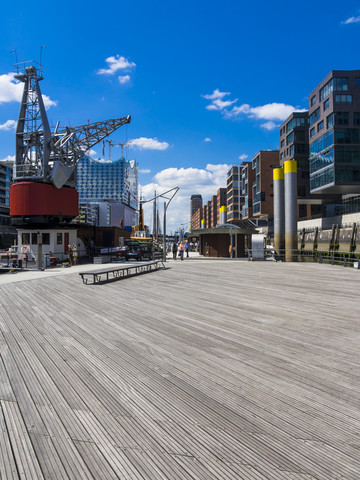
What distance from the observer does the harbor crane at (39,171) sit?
98.4 feet

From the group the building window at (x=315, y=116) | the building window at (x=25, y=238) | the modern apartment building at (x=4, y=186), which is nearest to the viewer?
the building window at (x=25, y=238)

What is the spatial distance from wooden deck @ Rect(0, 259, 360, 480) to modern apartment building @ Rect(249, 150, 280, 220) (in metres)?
64.1

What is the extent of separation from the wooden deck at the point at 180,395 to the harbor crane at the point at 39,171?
22770mm

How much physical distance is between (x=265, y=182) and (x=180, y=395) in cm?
7203

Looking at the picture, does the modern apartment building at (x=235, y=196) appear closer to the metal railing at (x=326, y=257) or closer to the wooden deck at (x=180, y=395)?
the metal railing at (x=326, y=257)

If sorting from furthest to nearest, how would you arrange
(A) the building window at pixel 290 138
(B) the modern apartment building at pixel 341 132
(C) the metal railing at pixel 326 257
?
(A) the building window at pixel 290 138 → (B) the modern apartment building at pixel 341 132 → (C) the metal railing at pixel 326 257

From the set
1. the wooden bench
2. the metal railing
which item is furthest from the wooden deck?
the metal railing

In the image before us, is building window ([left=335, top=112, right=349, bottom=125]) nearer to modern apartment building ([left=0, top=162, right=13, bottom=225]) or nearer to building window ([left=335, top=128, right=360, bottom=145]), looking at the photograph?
building window ([left=335, top=128, right=360, bottom=145])

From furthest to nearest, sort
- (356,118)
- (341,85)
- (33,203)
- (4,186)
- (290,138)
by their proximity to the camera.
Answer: (4,186), (290,138), (341,85), (356,118), (33,203)

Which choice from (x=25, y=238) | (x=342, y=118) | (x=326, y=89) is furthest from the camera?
(x=326, y=89)

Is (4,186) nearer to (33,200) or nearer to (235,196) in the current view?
(235,196)

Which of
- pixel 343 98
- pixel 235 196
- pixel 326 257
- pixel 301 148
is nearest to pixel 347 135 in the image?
pixel 343 98

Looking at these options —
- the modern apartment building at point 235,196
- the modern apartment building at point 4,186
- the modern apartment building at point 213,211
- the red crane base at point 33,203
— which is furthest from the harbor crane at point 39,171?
the modern apartment building at point 213,211

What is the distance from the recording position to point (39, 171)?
105ft
